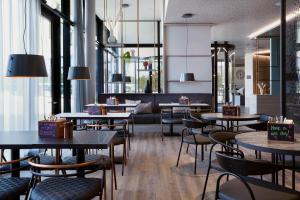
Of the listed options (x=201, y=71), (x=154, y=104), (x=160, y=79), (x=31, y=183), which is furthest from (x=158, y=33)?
(x=31, y=183)

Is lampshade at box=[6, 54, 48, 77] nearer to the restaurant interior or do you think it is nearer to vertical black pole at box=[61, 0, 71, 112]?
the restaurant interior

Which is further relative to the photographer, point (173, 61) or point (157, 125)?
point (173, 61)

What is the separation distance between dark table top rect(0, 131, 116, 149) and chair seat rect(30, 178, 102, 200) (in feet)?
0.87

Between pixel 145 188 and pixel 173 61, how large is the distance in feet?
20.6

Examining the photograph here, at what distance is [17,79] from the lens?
156 inches

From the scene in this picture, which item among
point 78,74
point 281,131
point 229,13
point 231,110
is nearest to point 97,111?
point 78,74

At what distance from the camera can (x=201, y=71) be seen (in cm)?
947

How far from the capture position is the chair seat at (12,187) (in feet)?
6.95

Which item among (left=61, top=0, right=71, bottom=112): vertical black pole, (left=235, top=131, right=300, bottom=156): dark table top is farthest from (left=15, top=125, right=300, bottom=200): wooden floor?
(left=61, top=0, right=71, bottom=112): vertical black pole

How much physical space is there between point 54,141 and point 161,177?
195 centimetres

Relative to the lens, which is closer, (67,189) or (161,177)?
(67,189)

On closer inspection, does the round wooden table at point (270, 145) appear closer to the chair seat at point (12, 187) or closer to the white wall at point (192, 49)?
A: the chair seat at point (12, 187)

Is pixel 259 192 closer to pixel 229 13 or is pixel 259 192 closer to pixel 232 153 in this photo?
pixel 232 153

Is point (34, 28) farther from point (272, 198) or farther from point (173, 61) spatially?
point (173, 61)
